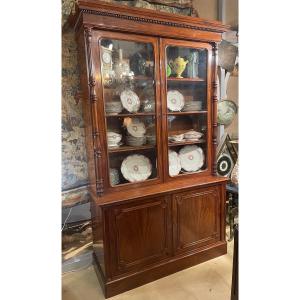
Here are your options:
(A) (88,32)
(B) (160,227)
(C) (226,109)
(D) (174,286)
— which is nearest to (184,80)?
(C) (226,109)

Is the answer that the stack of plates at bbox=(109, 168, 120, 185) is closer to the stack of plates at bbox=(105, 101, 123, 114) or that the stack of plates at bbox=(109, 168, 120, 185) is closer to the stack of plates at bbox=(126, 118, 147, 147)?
the stack of plates at bbox=(126, 118, 147, 147)

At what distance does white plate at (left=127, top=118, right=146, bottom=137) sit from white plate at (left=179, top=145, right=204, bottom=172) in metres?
0.43

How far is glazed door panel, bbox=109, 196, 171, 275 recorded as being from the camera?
1713mm

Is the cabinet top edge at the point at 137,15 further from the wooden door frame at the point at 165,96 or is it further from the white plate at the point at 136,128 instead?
the white plate at the point at 136,128

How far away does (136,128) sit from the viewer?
1905 mm

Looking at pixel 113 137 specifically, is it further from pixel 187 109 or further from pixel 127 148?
pixel 187 109

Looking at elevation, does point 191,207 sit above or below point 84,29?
below

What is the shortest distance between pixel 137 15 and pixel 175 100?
69 centimetres

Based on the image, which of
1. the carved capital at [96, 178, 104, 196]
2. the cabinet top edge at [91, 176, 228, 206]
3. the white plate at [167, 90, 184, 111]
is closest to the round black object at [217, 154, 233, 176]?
the cabinet top edge at [91, 176, 228, 206]
